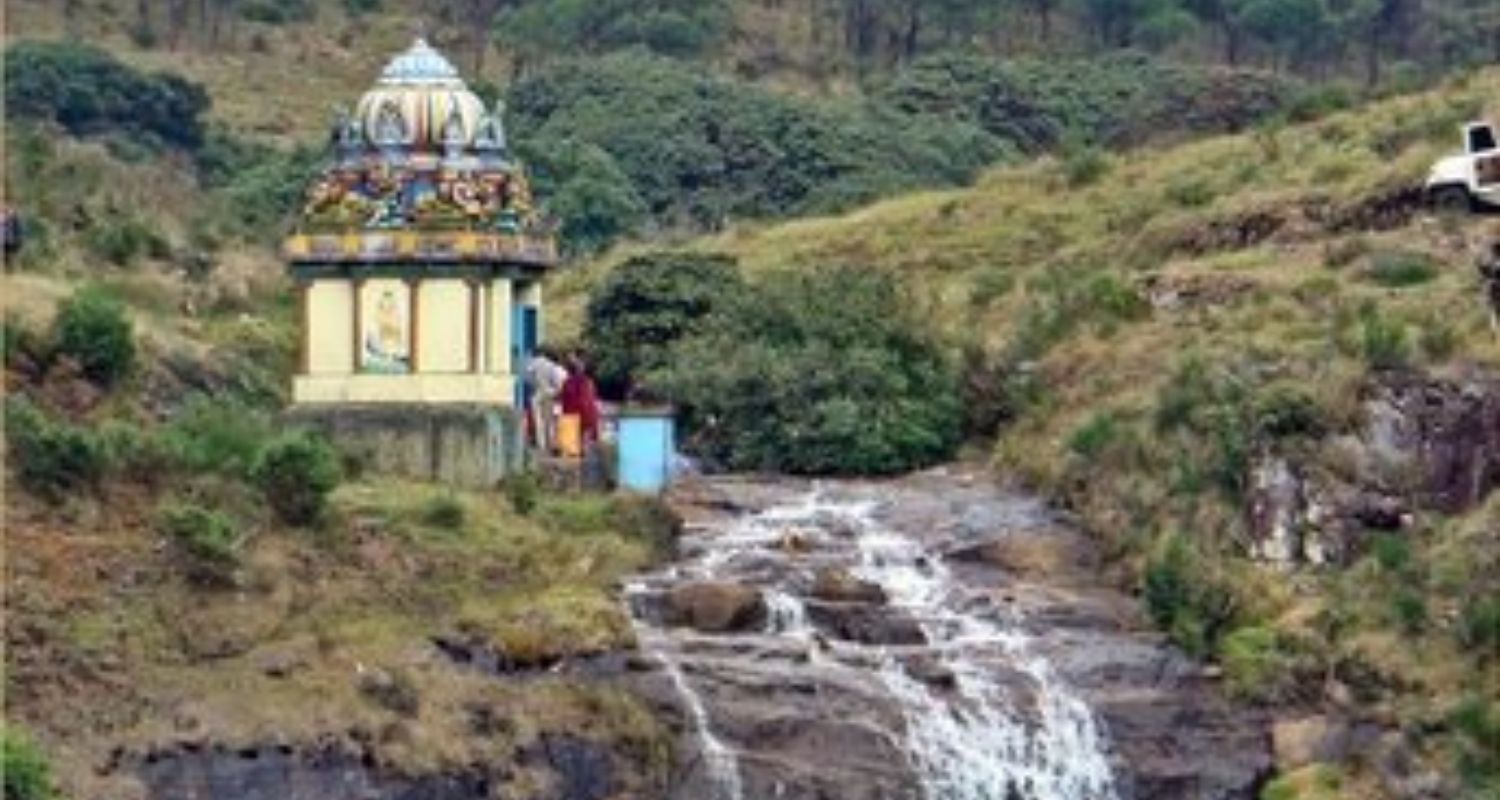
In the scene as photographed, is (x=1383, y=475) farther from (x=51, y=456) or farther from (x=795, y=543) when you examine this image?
(x=51, y=456)

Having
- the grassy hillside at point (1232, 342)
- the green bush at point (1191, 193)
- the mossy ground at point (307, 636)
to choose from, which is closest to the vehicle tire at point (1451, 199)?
the grassy hillside at point (1232, 342)

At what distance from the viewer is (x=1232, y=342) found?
5122 cm

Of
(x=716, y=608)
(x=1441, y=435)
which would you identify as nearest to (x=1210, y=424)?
(x=1441, y=435)

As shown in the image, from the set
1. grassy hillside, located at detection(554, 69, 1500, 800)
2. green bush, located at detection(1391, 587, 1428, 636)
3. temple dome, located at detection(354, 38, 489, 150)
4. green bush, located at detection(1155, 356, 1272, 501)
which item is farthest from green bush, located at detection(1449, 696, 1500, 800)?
temple dome, located at detection(354, 38, 489, 150)

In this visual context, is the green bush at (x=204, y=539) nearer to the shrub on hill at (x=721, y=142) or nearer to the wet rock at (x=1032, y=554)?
the wet rock at (x=1032, y=554)

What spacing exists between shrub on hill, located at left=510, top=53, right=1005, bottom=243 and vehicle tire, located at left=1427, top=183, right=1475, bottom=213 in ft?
76.1

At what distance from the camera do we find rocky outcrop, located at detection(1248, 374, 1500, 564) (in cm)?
4650

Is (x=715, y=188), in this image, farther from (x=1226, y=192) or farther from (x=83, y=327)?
(x=83, y=327)

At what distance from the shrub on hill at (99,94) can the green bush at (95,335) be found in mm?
33267

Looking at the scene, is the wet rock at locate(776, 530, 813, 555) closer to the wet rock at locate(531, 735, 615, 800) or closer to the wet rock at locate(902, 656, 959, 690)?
the wet rock at locate(902, 656, 959, 690)

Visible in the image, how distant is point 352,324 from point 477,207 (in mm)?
1923

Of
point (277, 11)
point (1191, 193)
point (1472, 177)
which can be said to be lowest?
point (1191, 193)

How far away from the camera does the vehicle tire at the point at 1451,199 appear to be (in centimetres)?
5484

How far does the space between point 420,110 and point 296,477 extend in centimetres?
604
